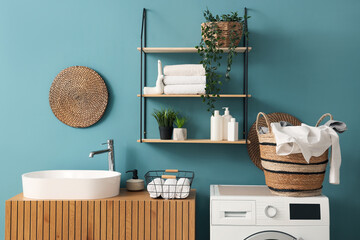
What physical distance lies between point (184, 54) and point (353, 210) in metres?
1.56

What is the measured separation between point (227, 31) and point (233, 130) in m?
0.63

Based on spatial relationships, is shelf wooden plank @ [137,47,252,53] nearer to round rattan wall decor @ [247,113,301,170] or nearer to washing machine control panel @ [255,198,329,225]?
round rattan wall decor @ [247,113,301,170]

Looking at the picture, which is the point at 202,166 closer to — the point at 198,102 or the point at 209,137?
the point at 209,137

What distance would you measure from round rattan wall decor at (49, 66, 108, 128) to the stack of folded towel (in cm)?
47

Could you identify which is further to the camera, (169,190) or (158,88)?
(158,88)

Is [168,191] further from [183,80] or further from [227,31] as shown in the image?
[227,31]

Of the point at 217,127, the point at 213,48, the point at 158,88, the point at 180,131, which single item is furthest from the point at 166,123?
the point at 213,48

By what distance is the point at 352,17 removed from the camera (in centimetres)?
253

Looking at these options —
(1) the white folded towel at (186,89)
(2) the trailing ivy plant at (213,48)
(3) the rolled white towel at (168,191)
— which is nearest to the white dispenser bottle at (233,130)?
(2) the trailing ivy plant at (213,48)

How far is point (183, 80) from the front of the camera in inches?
94.6

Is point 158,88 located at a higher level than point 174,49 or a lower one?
lower

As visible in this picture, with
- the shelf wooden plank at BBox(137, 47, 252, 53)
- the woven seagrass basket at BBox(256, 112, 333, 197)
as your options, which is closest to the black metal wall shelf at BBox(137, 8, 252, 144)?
the shelf wooden plank at BBox(137, 47, 252, 53)

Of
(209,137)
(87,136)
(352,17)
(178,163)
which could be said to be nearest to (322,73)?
(352,17)

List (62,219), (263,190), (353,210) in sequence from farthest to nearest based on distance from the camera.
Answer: (353,210), (263,190), (62,219)
